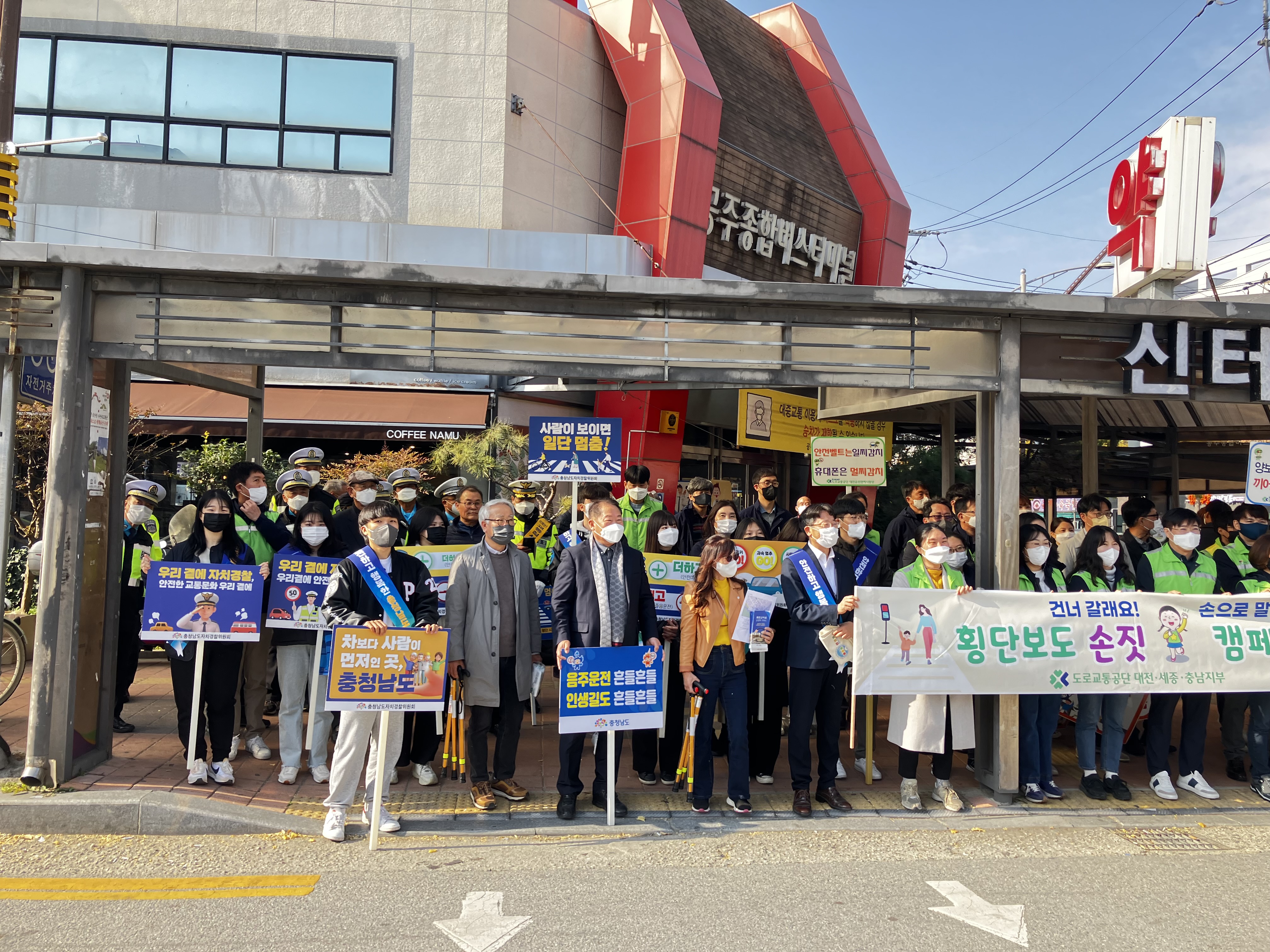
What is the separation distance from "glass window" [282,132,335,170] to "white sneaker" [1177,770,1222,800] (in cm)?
1444

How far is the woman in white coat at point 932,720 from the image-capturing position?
600cm

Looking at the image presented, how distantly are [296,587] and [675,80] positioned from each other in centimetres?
1256

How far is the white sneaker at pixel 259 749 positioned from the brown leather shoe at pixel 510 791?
2011mm

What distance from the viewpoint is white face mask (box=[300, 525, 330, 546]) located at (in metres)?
6.44

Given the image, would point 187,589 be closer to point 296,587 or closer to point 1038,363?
point 296,587

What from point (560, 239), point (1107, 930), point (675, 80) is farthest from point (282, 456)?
point (1107, 930)

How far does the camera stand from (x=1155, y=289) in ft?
23.2

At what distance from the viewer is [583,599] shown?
590 cm

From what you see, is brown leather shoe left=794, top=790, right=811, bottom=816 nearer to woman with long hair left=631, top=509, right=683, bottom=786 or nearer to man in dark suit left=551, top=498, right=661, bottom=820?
woman with long hair left=631, top=509, right=683, bottom=786

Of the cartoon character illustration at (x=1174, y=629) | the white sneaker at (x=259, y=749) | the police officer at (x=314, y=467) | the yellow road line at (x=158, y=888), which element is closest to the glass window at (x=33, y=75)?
the police officer at (x=314, y=467)

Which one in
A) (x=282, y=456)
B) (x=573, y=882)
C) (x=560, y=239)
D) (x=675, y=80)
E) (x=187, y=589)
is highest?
(x=675, y=80)

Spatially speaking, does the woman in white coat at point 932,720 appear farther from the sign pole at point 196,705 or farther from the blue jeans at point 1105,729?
the sign pole at point 196,705

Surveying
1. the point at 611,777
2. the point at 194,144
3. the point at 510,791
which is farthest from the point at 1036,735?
the point at 194,144

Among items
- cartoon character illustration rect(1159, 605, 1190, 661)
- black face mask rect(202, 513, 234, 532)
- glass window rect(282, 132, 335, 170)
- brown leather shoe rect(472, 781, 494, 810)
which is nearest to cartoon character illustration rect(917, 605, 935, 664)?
cartoon character illustration rect(1159, 605, 1190, 661)
